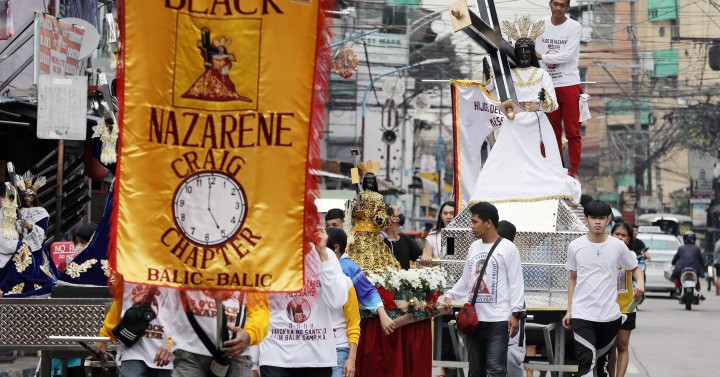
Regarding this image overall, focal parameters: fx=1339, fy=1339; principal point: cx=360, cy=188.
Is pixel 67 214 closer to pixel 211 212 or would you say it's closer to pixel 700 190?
pixel 211 212

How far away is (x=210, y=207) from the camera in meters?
6.16

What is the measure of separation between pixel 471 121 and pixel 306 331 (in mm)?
8046

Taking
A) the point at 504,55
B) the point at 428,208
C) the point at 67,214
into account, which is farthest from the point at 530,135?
the point at 428,208

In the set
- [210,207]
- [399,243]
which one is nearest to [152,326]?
[210,207]

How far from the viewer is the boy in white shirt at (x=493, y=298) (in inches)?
418

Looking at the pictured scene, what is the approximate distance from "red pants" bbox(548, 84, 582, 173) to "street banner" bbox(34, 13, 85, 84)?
22.4ft

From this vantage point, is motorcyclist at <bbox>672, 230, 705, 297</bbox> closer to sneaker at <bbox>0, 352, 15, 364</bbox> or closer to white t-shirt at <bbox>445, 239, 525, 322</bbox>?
sneaker at <bbox>0, 352, 15, 364</bbox>

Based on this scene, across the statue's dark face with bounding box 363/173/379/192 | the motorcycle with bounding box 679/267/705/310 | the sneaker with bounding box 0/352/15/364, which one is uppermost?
the statue's dark face with bounding box 363/173/379/192

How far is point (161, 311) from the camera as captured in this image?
273 inches

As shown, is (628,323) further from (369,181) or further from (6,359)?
(6,359)

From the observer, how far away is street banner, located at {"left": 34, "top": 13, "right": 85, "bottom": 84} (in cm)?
1819

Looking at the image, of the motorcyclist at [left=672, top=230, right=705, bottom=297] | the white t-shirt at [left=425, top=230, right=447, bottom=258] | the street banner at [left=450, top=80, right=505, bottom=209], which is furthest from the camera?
→ the motorcyclist at [left=672, top=230, right=705, bottom=297]

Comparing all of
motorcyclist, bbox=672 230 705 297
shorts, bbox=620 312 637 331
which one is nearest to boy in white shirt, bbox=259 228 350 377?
shorts, bbox=620 312 637 331

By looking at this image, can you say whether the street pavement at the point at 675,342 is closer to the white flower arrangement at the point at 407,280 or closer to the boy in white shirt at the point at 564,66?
the boy in white shirt at the point at 564,66
